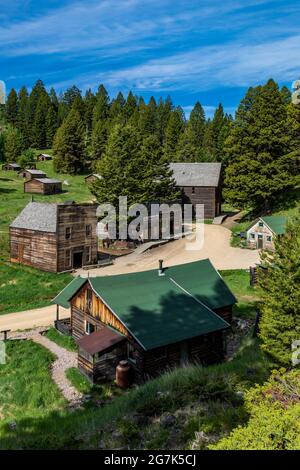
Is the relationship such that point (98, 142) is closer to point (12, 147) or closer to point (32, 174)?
point (12, 147)

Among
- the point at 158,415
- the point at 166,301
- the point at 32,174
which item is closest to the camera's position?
the point at 158,415

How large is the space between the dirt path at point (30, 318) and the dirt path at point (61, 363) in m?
1.04

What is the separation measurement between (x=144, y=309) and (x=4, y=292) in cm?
1707

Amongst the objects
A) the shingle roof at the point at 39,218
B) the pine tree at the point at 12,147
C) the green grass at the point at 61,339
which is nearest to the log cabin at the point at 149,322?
the green grass at the point at 61,339

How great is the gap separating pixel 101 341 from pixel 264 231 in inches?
1094

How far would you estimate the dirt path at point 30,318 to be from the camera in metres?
26.9

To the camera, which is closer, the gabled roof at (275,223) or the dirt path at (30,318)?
the dirt path at (30,318)

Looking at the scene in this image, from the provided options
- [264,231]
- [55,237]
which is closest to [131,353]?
[55,237]

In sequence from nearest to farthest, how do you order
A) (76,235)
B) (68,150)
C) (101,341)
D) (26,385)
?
(26,385) < (101,341) < (76,235) < (68,150)

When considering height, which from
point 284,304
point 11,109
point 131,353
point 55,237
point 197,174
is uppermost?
point 11,109

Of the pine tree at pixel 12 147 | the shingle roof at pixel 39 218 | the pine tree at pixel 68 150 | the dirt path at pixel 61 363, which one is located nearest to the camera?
the dirt path at pixel 61 363

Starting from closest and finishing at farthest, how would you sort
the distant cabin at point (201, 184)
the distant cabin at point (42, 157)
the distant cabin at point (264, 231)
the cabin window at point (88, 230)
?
1. the cabin window at point (88, 230)
2. the distant cabin at point (264, 231)
3. the distant cabin at point (201, 184)
4. the distant cabin at point (42, 157)

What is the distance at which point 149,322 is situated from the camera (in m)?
20.0

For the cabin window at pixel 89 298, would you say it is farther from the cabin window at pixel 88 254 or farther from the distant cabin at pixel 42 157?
the distant cabin at pixel 42 157
